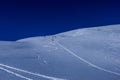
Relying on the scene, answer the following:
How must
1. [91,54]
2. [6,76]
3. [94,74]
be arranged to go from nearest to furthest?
[6,76] < [94,74] < [91,54]

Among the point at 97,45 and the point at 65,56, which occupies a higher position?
the point at 97,45

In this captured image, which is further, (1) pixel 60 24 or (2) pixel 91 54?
(1) pixel 60 24

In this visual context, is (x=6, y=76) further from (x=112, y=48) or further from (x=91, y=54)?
(x=112, y=48)

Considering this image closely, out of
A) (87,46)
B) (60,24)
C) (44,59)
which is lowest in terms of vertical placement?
(44,59)

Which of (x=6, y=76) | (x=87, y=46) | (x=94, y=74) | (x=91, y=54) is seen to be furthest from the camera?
(x=87, y=46)

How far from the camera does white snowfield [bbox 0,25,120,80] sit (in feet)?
4.51

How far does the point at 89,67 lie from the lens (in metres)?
1.53

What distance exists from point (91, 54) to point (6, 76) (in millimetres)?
689

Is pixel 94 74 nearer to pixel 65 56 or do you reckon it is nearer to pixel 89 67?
pixel 89 67

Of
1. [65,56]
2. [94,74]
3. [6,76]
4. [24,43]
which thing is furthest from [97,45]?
[6,76]

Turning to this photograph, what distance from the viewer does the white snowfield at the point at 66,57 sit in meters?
1.38

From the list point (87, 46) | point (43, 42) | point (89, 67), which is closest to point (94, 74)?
point (89, 67)

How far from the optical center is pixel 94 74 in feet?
4.71

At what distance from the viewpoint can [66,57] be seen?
1.64 metres
